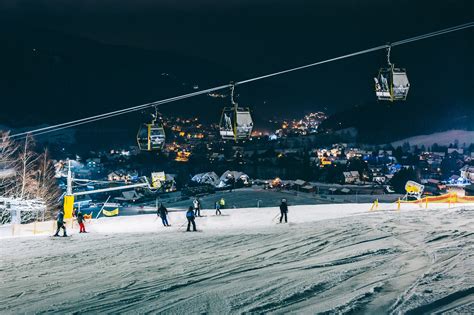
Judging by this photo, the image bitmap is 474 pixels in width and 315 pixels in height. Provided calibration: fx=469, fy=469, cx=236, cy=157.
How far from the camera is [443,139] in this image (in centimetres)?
18150

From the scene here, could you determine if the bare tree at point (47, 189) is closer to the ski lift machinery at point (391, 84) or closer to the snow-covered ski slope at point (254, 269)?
the snow-covered ski slope at point (254, 269)

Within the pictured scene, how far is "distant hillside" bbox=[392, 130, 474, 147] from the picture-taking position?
174625 millimetres

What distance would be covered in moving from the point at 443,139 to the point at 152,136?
187098 millimetres

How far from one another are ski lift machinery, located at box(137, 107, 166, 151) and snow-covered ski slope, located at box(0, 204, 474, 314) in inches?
124

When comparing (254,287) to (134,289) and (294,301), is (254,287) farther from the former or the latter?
(134,289)

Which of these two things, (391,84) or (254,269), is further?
(391,84)

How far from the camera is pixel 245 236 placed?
641 inches

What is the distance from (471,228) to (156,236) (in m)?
10.9

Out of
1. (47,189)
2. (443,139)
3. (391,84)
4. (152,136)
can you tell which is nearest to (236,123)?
(152,136)

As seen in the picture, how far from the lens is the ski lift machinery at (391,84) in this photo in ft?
42.1

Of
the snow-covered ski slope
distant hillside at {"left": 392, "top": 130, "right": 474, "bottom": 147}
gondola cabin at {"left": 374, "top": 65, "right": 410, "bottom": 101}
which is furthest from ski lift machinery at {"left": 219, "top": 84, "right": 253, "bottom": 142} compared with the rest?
distant hillside at {"left": 392, "top": 130, "right": 474, "bottom": 147}

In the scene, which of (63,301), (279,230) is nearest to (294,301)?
(63,301)

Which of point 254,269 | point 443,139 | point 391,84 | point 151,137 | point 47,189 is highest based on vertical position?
point 443,139

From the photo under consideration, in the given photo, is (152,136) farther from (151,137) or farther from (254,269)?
(254,269)
